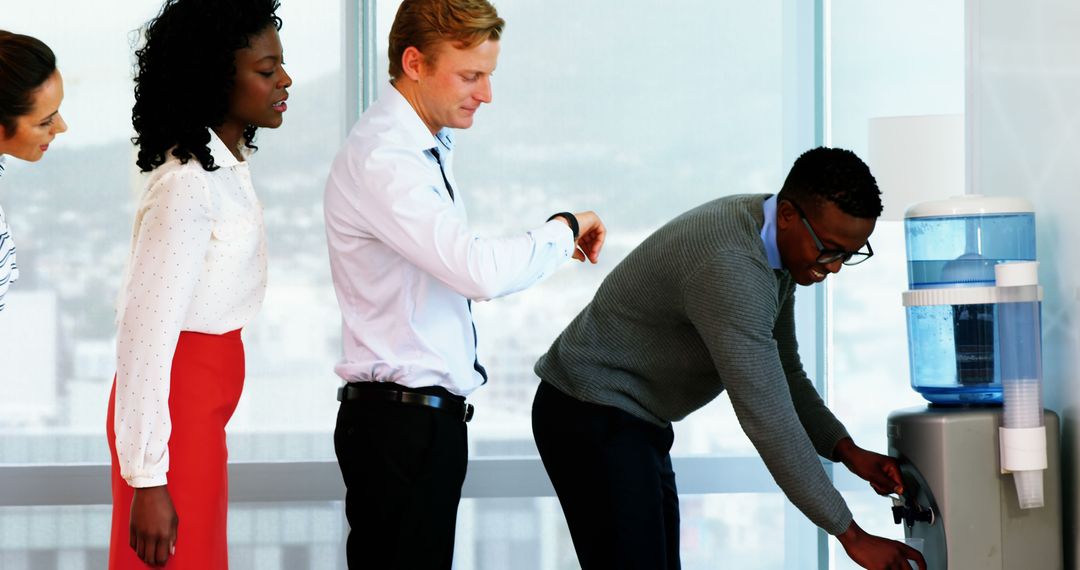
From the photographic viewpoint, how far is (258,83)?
170 centimetres

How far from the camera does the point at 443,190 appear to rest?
5.42 ft

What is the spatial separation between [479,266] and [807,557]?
6.85ft

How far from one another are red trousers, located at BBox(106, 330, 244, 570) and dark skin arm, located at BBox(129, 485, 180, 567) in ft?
0.17

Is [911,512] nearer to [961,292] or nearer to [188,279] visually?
[961,292]

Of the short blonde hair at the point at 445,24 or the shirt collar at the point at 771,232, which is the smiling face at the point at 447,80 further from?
the shirt collar at the point at 771,232

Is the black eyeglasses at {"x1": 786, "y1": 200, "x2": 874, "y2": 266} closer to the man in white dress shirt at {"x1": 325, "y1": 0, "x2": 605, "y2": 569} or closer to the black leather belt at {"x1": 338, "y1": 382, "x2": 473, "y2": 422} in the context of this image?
the man in white dress shirt at {"x1": 325, "y1": 0, "x2": 605, "y2": 569}

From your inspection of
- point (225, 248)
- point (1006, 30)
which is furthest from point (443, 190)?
point (1006, 30)

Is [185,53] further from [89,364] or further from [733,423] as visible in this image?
[733,423]

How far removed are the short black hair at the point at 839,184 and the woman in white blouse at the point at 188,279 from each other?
2.67 feet

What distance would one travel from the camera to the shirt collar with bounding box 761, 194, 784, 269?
1.78 meters

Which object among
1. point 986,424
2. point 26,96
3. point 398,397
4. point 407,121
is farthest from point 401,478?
point 986,424

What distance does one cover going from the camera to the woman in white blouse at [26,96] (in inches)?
62.0

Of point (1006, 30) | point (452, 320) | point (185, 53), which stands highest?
point (1006, 30)

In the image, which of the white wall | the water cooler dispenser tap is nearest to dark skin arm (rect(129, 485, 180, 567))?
the water cooler dispenser tap
